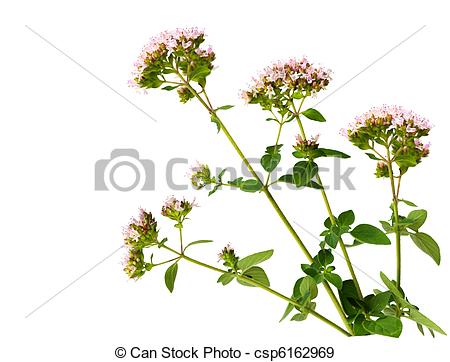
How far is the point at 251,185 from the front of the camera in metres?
2.29

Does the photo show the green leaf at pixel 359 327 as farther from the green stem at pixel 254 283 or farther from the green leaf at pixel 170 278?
the green leaf at pixel 170 278

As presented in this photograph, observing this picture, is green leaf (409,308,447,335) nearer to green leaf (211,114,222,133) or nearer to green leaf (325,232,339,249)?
green leaf (325,232,339,249)

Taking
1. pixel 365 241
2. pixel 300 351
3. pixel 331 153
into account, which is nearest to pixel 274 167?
pixel 331 153

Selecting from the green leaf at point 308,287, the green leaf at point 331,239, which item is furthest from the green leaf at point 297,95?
the green leaf at point 308,287

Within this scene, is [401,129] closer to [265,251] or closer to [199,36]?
[265,251]

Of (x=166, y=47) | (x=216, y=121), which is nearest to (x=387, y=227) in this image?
(x=216, y=121)

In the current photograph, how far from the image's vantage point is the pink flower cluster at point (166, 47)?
7.50 ft

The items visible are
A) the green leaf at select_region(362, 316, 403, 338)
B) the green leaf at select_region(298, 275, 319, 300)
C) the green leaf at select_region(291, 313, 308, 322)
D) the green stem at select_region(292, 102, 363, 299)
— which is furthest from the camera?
the green leaf at select_region(291, 313, 308, 322)

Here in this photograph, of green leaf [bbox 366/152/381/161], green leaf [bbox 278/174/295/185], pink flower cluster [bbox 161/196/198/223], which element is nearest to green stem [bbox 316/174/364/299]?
green leaf [bbox 278/174/295/185]

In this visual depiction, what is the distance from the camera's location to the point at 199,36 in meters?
2.34

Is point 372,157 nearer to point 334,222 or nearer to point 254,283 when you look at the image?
point 334,222

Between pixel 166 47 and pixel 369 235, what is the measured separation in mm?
1032

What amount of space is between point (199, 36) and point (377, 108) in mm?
734

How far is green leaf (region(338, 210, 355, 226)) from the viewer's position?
7.55ft
